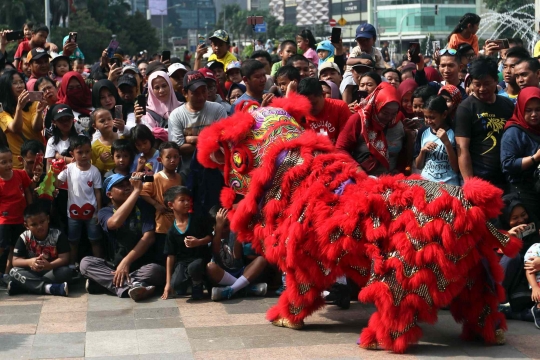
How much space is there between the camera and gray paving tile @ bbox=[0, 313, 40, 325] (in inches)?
254

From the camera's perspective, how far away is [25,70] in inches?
424

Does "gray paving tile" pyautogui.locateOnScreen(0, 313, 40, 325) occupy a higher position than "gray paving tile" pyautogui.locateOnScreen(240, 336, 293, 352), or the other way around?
"gray paving tile" pyautogui.locateOnScreen(0, 313, 40, 325)

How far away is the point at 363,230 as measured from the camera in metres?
5.67

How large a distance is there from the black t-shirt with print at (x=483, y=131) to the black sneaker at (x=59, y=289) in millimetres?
3402

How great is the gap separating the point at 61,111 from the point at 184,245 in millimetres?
1820

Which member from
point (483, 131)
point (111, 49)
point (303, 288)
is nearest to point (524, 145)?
point (483, 131)

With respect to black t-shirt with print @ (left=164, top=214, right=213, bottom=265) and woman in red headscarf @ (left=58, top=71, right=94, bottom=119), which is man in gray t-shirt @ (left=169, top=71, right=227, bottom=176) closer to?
black t-shirt with print @ (left=164, top=214, right=213, bottom=265)

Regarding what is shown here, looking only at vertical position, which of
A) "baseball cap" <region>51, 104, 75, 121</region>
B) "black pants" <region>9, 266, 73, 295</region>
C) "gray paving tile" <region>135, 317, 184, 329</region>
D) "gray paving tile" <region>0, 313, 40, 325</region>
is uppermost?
"baseball cap" <region>51, 104, 75, 121</region>

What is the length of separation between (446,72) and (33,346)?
14.8ft

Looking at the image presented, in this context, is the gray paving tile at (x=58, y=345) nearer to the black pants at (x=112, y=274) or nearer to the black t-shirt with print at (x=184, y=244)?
the black pants at (x=112, y=274)

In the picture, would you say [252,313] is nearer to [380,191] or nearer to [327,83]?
[380,191]

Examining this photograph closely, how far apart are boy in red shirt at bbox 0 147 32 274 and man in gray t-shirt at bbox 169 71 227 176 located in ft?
4.47

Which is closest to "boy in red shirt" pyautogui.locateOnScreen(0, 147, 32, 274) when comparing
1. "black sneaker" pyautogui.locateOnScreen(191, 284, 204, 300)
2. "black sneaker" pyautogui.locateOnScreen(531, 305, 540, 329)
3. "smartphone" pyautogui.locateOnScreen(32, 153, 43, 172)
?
"smartphone" pyautogui.locateOnScreen(32, 153, 43, 172)

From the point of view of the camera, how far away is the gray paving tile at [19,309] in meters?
6.75
